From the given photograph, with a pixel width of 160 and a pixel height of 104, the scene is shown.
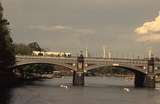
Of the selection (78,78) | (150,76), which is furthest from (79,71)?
(150,76)

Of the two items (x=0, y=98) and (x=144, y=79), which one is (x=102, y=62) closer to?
(x=144, y=79)

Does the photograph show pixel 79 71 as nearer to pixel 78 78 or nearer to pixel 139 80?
pixel 78 78

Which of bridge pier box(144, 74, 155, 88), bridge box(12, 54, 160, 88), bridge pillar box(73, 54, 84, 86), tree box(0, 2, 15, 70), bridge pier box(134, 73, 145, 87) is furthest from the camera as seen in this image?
bridge pier box(134, 73, 145, 87)

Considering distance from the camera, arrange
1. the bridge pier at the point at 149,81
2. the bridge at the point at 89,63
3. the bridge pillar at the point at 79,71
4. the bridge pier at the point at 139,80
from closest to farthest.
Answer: the bridge at the point at 89,63, the bridge pillar at the point at 79,71, the bridge pier at the point at 149,81, the bridge pier at the point at 139,80

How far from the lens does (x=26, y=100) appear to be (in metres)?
91.7

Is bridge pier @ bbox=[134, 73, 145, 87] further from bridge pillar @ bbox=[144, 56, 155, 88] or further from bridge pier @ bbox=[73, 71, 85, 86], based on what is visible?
bridge pier @ bbox=[73, 71, 85, 86]

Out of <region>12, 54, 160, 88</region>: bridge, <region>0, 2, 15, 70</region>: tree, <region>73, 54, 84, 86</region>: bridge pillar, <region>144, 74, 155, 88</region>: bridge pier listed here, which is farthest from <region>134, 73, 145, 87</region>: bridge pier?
<region>0, 2, 15, 70</region>: tree

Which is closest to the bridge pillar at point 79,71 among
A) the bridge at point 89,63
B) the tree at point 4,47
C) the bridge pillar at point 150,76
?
the bridge at point 89,63

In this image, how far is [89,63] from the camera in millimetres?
158625

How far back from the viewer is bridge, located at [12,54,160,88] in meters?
156

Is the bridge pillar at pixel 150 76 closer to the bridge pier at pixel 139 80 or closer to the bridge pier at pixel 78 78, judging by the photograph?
the bridge pier at pixel 139 80

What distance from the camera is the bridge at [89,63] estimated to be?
155875 mm

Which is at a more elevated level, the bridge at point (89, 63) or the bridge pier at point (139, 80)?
the bridge at point (89, 63)

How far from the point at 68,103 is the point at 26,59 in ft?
218
